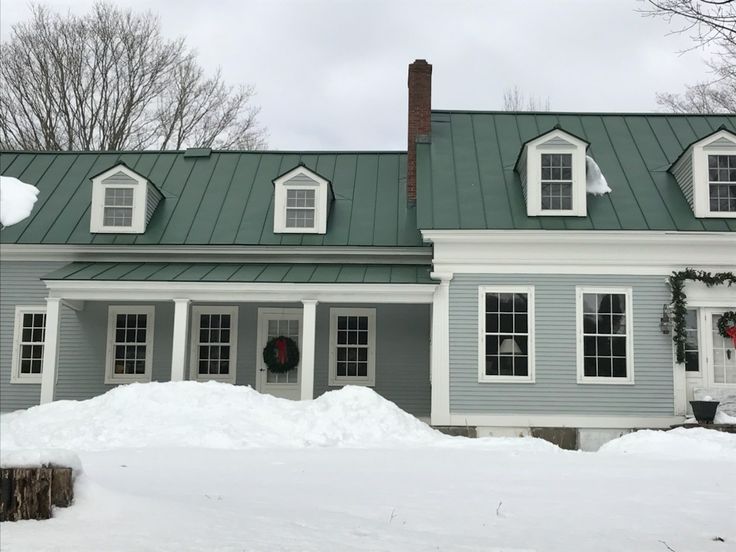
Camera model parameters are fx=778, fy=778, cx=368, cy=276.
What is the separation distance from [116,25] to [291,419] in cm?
1911

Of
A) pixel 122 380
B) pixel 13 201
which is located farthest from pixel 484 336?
pixel 13 201

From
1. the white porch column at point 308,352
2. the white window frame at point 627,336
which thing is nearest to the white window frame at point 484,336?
the white window frame at point 627,336

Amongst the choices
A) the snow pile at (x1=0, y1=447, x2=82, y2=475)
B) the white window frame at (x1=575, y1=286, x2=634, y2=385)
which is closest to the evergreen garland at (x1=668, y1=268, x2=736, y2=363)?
the white window frame at (x1=575, y1=286, x2=634, y2=385)

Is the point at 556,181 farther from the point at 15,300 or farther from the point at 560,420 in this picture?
the point at 15,300

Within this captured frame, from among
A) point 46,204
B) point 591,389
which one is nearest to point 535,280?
point 591,389

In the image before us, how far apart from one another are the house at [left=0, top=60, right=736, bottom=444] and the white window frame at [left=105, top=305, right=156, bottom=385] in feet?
0.16

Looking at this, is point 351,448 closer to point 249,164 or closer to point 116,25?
point 249,164

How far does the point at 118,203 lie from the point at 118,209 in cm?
16

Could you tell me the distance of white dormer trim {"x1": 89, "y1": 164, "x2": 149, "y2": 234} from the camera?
56.9 ft

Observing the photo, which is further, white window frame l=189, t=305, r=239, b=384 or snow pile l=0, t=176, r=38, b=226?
white window frame l=189, t=305, r=239, b=384

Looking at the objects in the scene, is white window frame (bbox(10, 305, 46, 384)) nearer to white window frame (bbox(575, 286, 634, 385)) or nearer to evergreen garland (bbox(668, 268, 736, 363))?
white window frame (bbox(575, 286, 634, 385))

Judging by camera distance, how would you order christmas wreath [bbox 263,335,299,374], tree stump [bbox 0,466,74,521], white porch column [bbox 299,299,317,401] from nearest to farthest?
tree stump [bbox 0,466,74,521] → white porch column [bbox 299,299,317,401] → christmas wreath [bbox 263,335,299,374]

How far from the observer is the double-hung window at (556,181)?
1587 cm

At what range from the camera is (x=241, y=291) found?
1555cm
